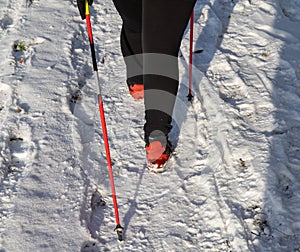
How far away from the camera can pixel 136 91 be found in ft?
10.7

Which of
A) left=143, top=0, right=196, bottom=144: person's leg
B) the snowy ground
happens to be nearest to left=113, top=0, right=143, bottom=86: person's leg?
the snowy ground

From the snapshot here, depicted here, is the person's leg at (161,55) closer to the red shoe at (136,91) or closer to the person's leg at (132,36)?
the person's leg at (132,36)

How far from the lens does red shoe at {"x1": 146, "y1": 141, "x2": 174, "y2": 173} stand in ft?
8.98

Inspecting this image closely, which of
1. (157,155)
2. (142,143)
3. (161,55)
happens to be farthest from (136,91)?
(161,55)

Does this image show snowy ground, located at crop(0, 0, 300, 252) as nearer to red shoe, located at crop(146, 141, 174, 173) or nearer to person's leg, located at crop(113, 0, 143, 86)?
red shoe, located at crop(146, 141, 174, 173)

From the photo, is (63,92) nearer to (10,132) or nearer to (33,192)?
(10,132)

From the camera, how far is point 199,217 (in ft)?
8.38

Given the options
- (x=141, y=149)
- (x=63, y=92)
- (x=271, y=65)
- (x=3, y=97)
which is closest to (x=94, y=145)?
(x=141, y=149)

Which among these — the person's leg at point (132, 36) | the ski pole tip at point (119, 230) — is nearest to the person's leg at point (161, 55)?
the person's leg at point (132, 36)

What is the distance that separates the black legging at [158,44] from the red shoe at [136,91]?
367 mm

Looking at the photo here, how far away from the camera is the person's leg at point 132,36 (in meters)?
2.64

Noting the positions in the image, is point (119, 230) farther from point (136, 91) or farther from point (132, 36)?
point (132, 36)

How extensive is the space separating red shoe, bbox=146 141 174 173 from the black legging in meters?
0.08

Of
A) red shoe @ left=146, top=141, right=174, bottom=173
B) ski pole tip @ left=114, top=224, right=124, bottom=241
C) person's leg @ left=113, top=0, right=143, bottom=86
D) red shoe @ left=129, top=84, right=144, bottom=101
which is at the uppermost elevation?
person's leg @ left=113, top=0, right=143, bottom=86
